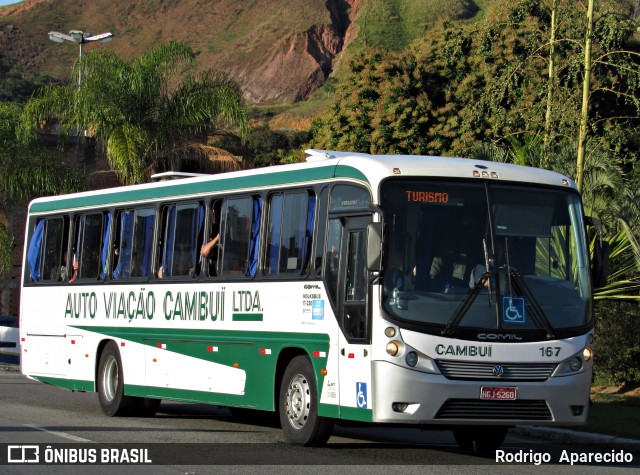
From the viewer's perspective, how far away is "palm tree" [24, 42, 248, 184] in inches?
1180

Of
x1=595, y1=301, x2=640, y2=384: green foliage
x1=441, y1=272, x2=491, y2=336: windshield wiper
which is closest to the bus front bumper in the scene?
x1=441, y1=272, x2=491, y2=336: windshield wiper

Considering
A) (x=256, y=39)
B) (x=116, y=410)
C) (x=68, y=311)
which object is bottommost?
(x=116, y=410)

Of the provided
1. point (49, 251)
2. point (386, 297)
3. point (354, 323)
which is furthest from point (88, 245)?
point (386, 297)

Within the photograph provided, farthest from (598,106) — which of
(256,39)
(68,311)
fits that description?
(256,39)

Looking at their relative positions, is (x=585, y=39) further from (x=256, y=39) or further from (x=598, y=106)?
(x=256, y=39)

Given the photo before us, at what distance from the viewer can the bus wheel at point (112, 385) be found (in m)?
17.4

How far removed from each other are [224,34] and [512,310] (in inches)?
6945

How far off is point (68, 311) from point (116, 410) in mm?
2228

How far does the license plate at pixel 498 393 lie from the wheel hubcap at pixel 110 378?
731 centimetres

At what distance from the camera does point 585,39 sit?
1894 cm

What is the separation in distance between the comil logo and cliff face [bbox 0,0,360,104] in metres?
151

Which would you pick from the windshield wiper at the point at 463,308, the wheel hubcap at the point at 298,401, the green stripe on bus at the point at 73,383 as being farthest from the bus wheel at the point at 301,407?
the green stripe on bus at the point at 73,383

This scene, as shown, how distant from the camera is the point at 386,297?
39.5 ft

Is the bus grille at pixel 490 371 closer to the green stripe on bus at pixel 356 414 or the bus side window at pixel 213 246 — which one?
the green stripe on bus at pixel 356 414
